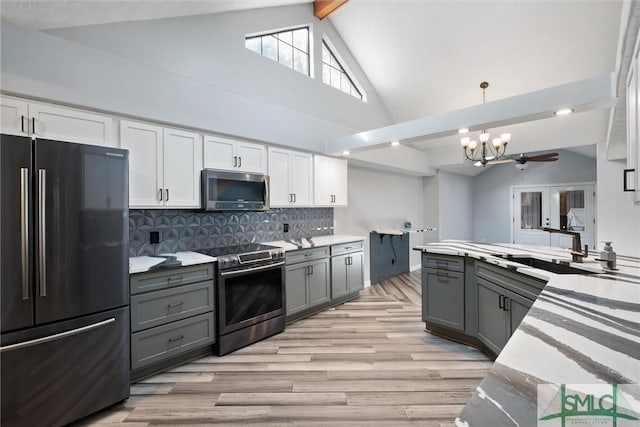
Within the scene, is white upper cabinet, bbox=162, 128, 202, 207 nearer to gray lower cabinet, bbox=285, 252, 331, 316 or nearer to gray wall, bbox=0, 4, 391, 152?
gray wall, bbox=0, 4, 391, 152

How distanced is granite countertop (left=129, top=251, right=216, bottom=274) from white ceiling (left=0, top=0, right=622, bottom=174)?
1.89 m

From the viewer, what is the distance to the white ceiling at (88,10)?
1.98 m

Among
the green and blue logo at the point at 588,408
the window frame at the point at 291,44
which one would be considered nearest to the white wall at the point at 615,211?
the window frame at the point at 291,44

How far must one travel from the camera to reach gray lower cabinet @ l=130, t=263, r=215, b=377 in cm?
229

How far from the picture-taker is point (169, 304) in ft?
8.07

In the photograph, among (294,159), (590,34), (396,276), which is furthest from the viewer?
(396,276)

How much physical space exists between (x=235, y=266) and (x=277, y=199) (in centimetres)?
116

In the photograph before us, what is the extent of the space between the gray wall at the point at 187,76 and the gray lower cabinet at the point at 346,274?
1.69m

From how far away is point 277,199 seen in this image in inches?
148

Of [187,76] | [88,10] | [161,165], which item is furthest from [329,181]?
[88,10]

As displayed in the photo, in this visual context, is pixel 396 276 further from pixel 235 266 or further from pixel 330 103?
pixel 235 266

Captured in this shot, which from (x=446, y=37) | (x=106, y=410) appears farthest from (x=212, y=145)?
(x=446, y=37)

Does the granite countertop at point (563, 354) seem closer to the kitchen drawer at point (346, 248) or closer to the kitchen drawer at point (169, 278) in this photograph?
the kitchen drawer at point (169, 278)

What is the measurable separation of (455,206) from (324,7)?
5.66 meters
